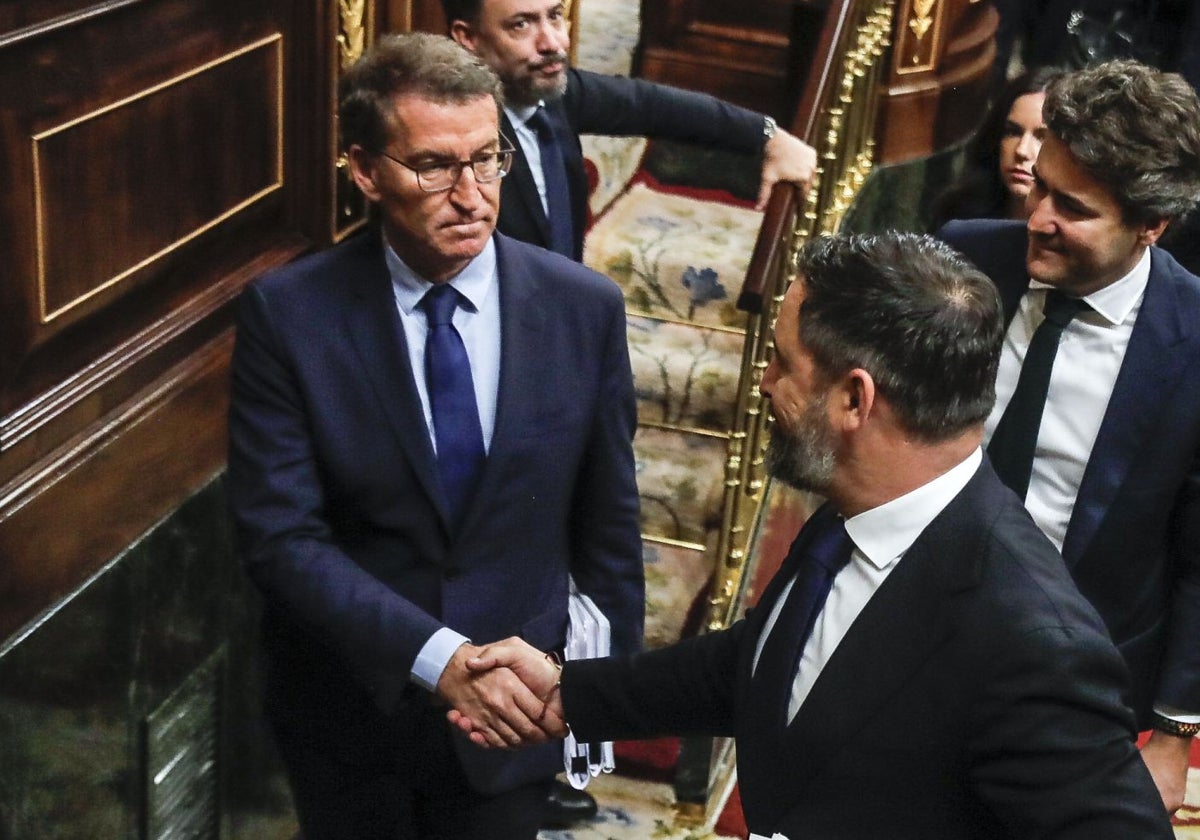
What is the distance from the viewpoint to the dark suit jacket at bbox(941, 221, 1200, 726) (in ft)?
8.31

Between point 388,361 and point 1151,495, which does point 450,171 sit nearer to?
point 388,361

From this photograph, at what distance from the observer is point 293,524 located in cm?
240

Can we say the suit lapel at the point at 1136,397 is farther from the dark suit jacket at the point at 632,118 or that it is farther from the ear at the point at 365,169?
the dark suit jacket at the point at 632,118

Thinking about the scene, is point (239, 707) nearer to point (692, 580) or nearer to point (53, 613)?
point (53, 613)

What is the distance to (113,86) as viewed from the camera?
110 inches

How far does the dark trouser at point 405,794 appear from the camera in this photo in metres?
2.53

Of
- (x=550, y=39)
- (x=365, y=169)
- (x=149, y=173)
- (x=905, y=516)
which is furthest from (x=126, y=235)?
(x=905, y=516)

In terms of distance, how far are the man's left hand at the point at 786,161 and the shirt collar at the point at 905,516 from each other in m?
1.94

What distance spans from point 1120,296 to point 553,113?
4.16 feet

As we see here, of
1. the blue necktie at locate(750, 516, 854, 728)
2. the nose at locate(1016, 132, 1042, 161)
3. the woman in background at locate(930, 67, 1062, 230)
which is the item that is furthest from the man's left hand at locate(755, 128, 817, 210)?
the blue necktie at locate(750, 516, 854, 728)

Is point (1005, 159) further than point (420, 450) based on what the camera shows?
Yes

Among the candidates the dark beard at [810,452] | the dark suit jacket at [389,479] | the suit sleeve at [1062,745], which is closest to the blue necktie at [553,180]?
the dark suit jacket at [389,479]

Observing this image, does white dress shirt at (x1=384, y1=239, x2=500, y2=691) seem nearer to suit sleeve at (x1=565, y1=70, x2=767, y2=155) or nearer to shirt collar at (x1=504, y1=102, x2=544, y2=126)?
shirt collar at (x1=504, y1=102, x2=544, y2=126)

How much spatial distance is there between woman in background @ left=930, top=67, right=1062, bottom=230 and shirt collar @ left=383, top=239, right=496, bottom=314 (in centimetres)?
160
